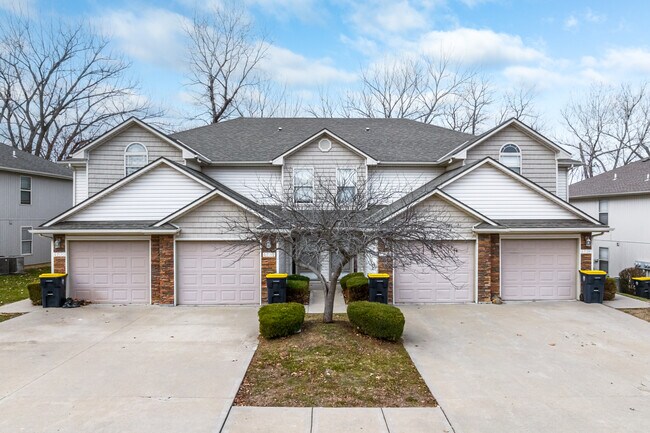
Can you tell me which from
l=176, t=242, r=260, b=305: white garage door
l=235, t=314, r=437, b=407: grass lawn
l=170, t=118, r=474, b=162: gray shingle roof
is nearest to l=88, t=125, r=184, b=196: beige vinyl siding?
l=170, t=118, r=474, b=162: gray shingle roof

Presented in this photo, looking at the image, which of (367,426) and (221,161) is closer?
(367,426)

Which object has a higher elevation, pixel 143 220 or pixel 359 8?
pixel 359 8

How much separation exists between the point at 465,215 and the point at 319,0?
12.6 metres

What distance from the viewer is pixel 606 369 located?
737 centimetres

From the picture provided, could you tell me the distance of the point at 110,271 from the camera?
516 inches

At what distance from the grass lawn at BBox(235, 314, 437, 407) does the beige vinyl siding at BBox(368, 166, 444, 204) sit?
8418 millimetres

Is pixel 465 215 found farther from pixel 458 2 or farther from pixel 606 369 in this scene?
pixel 458 2

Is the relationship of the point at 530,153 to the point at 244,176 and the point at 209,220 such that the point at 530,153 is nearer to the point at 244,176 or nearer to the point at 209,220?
the point at 244,176

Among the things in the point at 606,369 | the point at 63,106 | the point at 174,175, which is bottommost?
the point at 606,369

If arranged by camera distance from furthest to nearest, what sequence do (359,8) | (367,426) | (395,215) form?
(359,8), (395,215), (367,426)

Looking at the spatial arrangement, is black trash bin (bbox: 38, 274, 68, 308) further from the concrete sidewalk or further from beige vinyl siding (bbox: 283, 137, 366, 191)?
the concrete sidewalk

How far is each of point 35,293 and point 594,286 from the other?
1851 cm

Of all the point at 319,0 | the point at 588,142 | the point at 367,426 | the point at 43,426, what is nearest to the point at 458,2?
the point at 319,0

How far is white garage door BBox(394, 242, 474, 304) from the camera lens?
43.1 feet
